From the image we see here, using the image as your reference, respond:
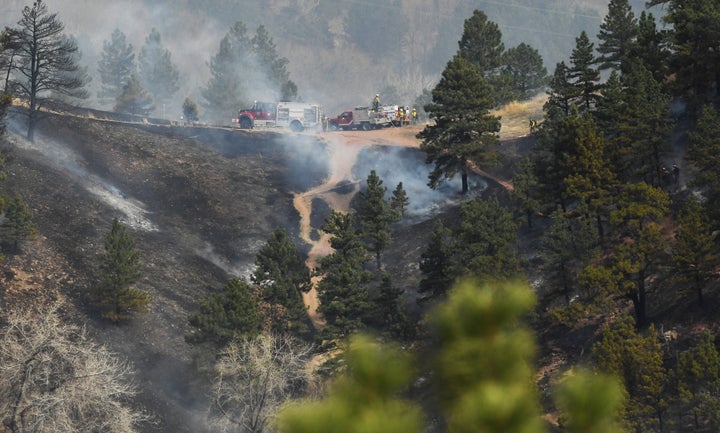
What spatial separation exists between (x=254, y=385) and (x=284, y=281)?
885 centimetres

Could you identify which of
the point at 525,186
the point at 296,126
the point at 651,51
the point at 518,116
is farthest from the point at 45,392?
the point at 518,116

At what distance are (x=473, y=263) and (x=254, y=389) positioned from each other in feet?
38.8

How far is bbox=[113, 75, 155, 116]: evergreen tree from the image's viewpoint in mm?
122812

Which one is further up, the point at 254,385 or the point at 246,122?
the point at 246,122

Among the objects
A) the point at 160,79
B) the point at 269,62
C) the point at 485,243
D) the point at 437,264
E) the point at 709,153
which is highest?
the point at 269,62

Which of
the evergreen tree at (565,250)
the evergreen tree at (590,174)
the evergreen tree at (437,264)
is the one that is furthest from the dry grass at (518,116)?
the evergreen tree at (565,250)

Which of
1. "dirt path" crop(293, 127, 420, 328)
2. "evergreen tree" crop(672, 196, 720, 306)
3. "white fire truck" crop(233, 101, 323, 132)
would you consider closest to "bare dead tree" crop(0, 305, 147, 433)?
"evergreen tree" crop(672, 196, 720, 306)

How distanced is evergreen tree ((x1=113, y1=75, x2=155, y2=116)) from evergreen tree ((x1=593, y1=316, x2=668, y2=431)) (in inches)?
3878

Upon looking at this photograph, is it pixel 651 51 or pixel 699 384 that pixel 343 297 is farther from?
pixel 651 51

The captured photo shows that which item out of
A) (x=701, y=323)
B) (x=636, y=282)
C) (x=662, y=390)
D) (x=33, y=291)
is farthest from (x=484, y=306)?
(x=33, y=291)

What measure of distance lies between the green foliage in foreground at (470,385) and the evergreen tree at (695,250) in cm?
3558

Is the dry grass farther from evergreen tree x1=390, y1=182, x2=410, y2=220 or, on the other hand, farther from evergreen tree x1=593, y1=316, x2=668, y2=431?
evergreen tree x1=593, y1=316, x2=668, y2=431

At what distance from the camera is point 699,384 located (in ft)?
104

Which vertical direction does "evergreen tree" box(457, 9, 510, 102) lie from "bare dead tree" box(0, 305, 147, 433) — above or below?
above
